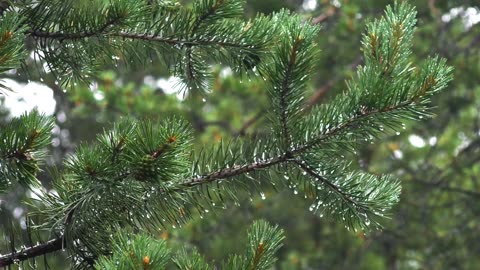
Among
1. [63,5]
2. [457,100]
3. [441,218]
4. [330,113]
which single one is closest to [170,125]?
[330,113]

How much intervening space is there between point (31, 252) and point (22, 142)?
287 millimetres

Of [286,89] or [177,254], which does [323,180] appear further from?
[177,254]

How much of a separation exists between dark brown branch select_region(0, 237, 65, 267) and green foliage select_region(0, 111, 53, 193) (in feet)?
0.58

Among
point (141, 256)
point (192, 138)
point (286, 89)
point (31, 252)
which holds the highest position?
point (286, 89)

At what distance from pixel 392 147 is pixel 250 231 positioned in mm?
4312

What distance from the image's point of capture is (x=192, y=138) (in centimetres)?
155

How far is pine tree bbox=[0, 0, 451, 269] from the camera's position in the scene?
1563mm

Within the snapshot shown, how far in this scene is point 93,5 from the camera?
183cm

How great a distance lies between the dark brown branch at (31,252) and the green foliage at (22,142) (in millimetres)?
178

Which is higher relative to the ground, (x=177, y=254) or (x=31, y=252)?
(x=31, y=252)

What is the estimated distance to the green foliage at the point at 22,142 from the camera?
5.38 feet

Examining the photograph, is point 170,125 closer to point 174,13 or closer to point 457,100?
point 174,13

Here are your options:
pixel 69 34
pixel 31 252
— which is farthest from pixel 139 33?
pixel 31 252

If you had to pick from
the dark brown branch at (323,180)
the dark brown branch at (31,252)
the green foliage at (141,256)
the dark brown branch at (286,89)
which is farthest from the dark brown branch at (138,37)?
the green foliage at (141,256)
